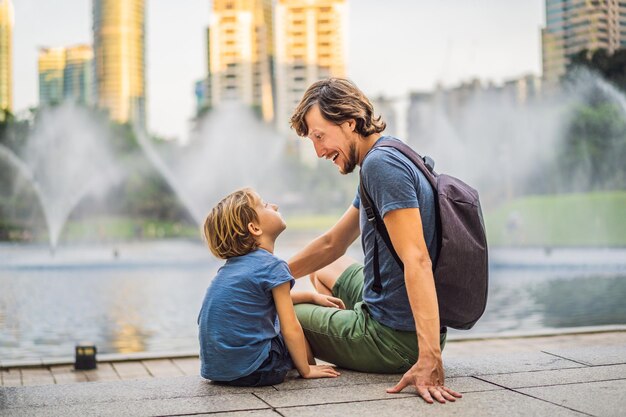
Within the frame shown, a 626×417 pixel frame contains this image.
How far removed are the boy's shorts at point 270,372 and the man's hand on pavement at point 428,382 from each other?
1.66 feet

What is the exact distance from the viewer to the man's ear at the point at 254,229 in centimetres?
371

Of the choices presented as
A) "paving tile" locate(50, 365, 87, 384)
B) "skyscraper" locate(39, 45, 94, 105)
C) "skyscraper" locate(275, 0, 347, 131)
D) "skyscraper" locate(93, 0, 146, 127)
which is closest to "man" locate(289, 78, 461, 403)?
"paving tile" locate(50, 365, 87, 384)

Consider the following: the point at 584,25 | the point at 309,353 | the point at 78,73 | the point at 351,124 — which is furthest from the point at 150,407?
the point at 78,73

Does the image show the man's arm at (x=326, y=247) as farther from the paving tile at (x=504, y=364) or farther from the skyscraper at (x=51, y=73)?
the skyscraper at (x=51, y=73)

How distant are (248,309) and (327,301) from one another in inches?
18.1

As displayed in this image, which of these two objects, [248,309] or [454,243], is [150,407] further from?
[454,243]

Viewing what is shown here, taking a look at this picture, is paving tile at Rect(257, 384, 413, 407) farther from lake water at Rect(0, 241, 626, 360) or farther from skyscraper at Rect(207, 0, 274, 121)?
skyscraper at Rect(207, 0, 274, 121)

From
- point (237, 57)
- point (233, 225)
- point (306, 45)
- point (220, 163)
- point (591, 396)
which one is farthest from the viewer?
point (306, 45)

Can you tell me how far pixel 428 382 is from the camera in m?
3.27

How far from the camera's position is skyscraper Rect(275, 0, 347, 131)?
7525 centimetres

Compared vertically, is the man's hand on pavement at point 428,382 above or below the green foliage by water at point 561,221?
above

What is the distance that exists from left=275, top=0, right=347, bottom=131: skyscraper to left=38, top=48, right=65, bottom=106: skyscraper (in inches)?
946

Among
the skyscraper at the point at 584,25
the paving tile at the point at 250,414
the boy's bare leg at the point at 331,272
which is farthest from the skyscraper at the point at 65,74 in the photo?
the paving tile at the point at 250,414

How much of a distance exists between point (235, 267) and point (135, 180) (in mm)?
39809
